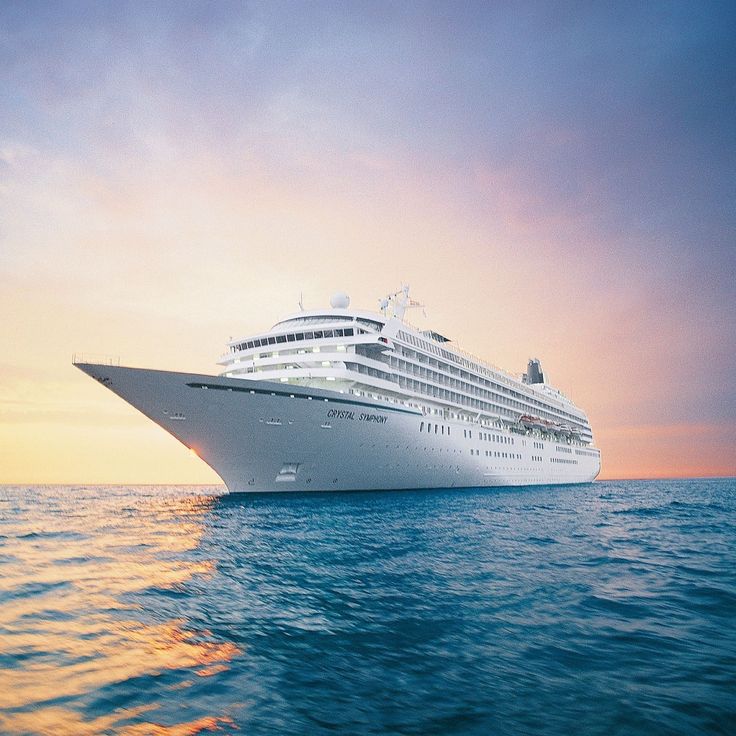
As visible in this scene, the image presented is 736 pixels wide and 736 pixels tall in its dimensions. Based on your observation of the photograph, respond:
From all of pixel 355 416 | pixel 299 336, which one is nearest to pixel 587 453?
pixel 355 416

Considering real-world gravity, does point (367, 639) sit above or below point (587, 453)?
below

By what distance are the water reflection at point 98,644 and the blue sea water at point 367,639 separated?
0.03 meters

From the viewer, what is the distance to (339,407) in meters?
30.0

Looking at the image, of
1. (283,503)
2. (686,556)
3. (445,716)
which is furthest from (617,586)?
(283,503)

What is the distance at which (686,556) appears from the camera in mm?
14555

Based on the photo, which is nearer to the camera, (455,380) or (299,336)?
(299,336)

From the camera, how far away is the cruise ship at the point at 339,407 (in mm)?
26531

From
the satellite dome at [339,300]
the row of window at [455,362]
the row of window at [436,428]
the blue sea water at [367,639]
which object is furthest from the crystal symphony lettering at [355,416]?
the satellite dome at [339,300]

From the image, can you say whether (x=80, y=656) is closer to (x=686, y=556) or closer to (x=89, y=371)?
(x=686, y=556)

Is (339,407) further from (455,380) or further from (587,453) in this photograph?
Answer: (587,453)

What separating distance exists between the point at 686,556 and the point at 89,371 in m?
28.0

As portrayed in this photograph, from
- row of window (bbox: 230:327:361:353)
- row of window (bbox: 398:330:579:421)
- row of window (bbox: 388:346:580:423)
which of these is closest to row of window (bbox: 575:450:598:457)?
row of window (bbox: 388:346:580:423)

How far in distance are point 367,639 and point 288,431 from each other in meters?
21.9

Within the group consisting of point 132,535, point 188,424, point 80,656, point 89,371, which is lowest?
point 132,535
